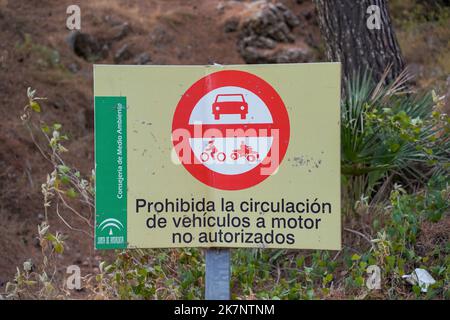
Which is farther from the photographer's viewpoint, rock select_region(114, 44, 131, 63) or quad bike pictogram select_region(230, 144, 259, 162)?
rock select_region(114, 44, 131, 63)

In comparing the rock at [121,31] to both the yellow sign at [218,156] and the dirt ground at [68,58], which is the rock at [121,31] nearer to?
the dirt ground at [68,58]

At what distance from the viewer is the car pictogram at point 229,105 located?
3.83 m

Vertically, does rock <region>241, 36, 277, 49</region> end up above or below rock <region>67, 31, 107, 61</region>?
above

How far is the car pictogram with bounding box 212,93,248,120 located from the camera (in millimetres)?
3826

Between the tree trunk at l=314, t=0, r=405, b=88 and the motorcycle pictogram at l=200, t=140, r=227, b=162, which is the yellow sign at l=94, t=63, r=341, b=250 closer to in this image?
the motorcycle pictogram at l=200, t=140, r=227, b=162

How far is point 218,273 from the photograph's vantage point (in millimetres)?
4004

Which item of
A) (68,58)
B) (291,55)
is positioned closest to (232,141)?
(68,58)

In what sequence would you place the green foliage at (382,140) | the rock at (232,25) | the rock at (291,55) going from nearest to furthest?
the green foliage at (382,140) → the rock at (291,55) → the rock at (232,25)

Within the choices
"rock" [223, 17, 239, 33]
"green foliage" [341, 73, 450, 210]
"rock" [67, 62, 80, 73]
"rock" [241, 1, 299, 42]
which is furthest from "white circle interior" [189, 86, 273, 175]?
"rock" [223, 17, 239, 33]

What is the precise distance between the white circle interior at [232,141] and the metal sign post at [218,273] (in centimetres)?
46

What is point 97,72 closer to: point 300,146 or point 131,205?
point 131,205

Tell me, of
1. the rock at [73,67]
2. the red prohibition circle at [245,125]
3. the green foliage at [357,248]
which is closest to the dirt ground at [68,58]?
the rock at [73,67]

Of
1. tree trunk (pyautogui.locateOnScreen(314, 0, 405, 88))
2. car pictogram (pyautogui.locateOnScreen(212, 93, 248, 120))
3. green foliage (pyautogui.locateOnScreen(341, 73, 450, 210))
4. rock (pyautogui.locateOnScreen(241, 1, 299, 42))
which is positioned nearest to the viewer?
car pictogram (pyautogui.locateOnScreen(212, 93, 248, 120))

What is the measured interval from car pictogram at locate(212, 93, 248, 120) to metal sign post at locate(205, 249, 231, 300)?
74 cm
